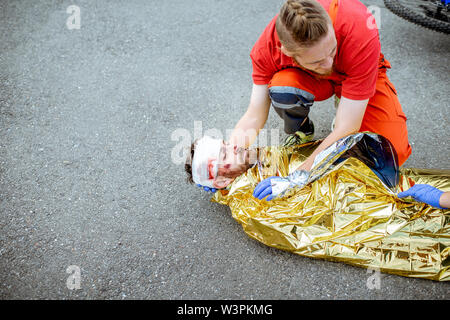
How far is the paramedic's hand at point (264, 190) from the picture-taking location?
5.60 feet

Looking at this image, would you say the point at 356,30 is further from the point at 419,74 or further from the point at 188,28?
the point at 188,28

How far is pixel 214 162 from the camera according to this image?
168 centimetres

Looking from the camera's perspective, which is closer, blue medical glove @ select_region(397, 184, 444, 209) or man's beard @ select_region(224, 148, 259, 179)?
blue medical glove @ select_region(397, 184, 444, 209)

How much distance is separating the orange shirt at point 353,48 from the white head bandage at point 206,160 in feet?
1.74

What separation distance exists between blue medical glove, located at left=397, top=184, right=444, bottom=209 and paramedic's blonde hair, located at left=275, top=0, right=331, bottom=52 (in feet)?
2.88

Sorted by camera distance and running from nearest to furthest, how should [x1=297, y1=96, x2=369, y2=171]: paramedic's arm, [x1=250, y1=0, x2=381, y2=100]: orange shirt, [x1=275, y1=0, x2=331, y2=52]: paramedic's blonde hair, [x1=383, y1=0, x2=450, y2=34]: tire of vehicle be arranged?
[x1=275, y1=0, x2=331, y2=52]: paramedic's blonde hair → [x1=250, y1=0, x2=381, y2=100]: orange shirt → [x1=297, y1=96, x2=369, y2=171]: paramedic's arm → [x1=383, y1=0, x2=450, y2=34]: tire of vehicle

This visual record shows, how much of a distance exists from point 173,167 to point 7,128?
1.29m

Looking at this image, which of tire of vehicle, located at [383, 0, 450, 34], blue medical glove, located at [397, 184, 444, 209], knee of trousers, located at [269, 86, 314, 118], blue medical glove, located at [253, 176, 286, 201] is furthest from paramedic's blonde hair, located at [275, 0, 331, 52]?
tire of vehicle, located at [383, 0, 450, 34]

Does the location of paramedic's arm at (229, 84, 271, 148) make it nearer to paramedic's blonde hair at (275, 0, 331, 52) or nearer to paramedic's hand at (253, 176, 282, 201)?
paramedic's hand at (253, 176, 282, 201)

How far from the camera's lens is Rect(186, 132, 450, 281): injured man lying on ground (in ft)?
5.17

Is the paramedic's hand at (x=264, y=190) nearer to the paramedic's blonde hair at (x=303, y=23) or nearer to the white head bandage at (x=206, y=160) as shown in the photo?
the white head bandage at (x=206, y=160)

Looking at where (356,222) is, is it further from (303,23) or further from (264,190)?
(303,23)
